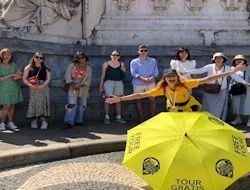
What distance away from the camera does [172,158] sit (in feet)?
12.1

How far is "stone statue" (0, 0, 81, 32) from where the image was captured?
28.0 feet

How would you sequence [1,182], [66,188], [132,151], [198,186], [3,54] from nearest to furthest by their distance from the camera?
[198,186], [132,151], [66,188], [1,182], [3,54]

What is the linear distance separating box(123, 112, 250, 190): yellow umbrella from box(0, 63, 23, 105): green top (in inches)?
154

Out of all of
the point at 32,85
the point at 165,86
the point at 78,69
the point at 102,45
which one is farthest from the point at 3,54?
the point at 165,86

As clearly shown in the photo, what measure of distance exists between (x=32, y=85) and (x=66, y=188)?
3255 mm

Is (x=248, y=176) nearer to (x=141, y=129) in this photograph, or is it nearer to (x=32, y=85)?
(x=141, y=129)

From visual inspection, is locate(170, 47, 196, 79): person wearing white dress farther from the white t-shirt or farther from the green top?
the green top

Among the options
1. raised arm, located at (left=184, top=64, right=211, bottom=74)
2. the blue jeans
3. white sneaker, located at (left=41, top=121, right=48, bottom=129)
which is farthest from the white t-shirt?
white sneaker, located at (left=41, top=121, right=48, bottom=129)

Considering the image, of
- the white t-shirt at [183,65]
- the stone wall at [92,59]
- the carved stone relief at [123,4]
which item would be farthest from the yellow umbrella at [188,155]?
the carved stone relief at [123,4]

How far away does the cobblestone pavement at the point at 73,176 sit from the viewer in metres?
4.69

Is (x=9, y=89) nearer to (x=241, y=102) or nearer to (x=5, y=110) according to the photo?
(x=5, y=110)

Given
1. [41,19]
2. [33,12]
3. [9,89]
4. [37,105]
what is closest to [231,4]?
[41,19]

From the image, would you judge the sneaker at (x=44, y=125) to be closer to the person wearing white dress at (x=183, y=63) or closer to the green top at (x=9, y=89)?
the green top at (x=9, y=89)

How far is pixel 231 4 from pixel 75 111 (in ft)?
14.7
